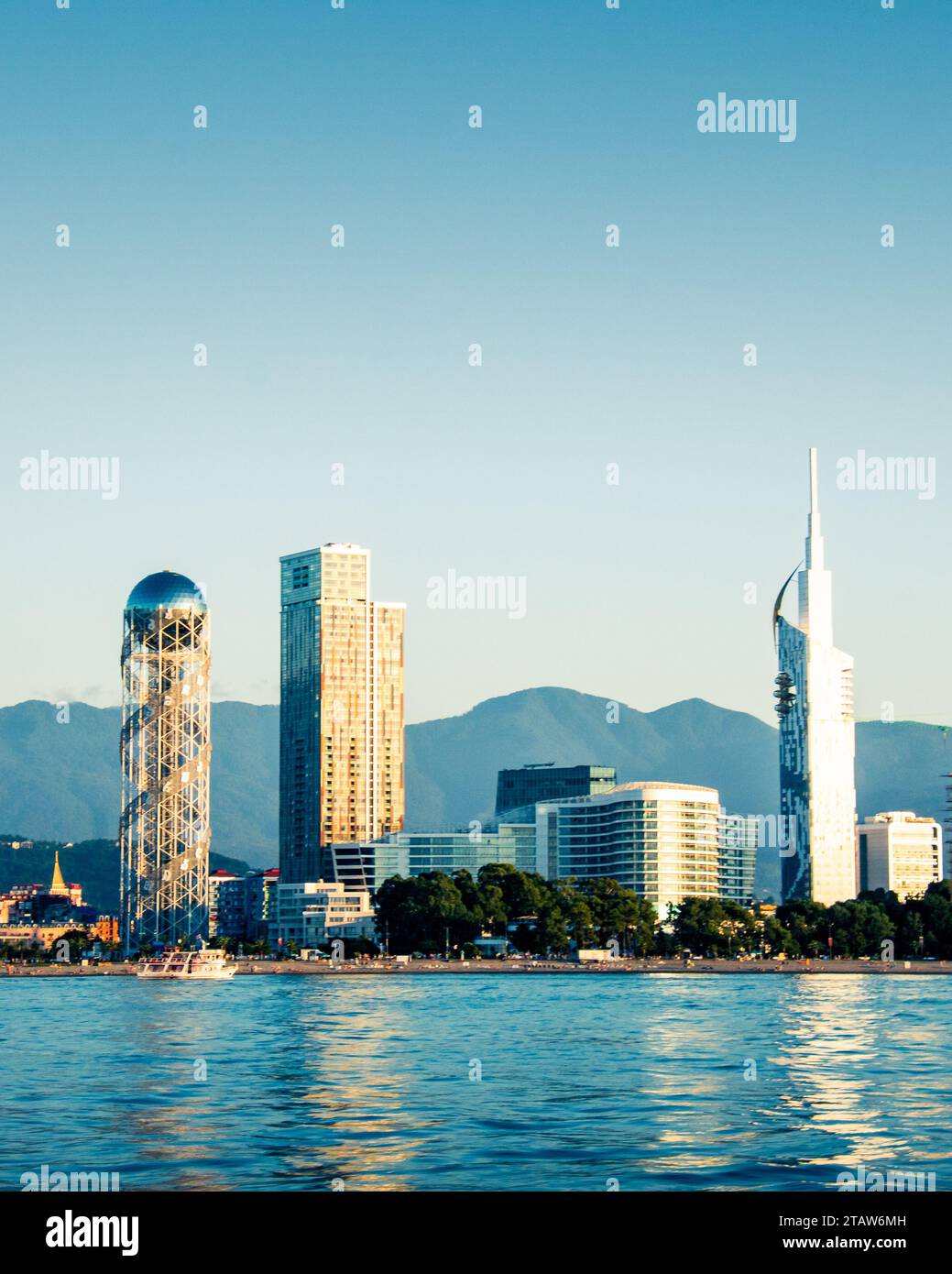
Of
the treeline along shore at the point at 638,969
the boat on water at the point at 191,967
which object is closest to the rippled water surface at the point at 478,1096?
the boat on water at the point at 191,967

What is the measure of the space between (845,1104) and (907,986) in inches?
4251

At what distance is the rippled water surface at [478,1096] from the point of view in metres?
38.3

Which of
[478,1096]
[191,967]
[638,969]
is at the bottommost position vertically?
[638,969]

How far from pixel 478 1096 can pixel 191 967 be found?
136036mm

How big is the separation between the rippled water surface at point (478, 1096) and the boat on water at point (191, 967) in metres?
69.0

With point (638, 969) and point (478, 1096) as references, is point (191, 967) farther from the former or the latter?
point (478, 1096)

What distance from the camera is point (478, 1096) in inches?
2141

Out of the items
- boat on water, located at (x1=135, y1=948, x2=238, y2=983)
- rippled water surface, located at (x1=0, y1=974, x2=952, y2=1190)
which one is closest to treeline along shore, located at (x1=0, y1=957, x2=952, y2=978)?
boat on water, located at (x1=135, y1=948, x2=238, y2=983)

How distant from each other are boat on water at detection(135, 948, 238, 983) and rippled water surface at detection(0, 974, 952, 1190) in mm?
A: 68959

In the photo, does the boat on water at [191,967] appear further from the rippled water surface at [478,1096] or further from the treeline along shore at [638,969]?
the rippled water surface at [478,1096]

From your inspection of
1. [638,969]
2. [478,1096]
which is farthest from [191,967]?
[478,1096]
